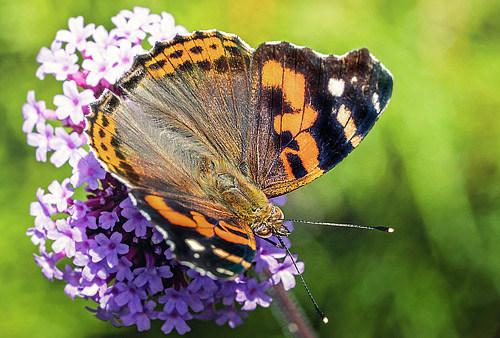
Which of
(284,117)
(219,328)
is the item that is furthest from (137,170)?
(219,328)

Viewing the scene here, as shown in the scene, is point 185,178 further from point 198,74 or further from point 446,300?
point 446,300

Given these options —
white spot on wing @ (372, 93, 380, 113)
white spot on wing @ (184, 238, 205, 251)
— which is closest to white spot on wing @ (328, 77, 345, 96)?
white spot on wing @ (372, 93, 380, 113)

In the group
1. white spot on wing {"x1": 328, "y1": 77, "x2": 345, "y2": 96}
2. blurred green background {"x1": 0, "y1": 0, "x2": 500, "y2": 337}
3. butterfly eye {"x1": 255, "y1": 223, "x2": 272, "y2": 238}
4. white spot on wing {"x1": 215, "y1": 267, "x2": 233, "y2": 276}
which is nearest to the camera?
white spot on wing {"x1": 215, "y1": 267, "x2": 233, "y2": 276}

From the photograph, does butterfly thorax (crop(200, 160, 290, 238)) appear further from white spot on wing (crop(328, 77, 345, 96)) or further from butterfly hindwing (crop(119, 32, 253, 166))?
white spot on wing (crop(328, 77, 345, 96))

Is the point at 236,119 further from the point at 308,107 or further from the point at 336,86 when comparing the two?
the point at 336,86

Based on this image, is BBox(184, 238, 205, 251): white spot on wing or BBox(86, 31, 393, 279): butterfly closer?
BBox(184, 238, 205, 251): white spot on wing

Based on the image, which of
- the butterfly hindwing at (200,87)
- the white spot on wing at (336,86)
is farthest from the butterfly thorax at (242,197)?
the white spot on wing at (336,86)

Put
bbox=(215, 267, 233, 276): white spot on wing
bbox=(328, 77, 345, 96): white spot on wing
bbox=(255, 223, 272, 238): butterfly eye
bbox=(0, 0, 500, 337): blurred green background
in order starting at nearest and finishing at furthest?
bbox=(215, 267, 233, 276): white spot on wing, bbox=(255, 223, 272, 238): butterfly eye, bbox=(328, 77, 345, 96): white spot on wing, bbox=(0, 0, 500, 337): blurred green background

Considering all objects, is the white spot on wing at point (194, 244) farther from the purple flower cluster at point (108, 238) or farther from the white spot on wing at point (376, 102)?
the white spot on wing at point (376, 102)
